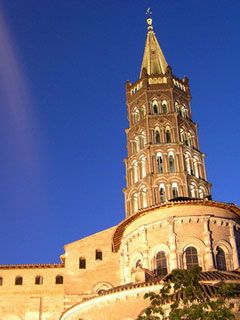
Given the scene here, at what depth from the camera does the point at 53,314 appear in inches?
1603

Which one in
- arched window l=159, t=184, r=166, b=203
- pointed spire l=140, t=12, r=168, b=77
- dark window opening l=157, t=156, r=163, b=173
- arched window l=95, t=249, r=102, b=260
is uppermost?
pointed spire l=140, t=12, r=168, b=77

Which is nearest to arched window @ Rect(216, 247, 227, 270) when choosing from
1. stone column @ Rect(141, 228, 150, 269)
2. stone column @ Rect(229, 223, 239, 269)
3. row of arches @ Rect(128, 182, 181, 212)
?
stone column @ Rect(229, 223, 239, 269)

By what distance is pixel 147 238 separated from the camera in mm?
36688

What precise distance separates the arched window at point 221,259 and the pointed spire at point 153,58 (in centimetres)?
2676

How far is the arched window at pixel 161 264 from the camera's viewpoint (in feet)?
115

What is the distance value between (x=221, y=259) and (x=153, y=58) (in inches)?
1180

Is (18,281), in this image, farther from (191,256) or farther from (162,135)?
(162,135)

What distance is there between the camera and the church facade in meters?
33.1

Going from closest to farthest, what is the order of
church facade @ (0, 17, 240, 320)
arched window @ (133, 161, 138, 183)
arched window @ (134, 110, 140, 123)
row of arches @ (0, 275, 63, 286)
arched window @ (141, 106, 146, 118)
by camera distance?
church facade @ (0, 17, 240, 320) < row of arches @ (0, 275, 63, 286) < arched window @ (133, 161, 138, 183) < arched window @ (141, 106, 146, 118) < arched window @ (134, 110, 140, 123)

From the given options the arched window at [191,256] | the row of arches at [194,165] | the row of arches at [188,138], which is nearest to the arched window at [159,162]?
the row of arches at [194,165]

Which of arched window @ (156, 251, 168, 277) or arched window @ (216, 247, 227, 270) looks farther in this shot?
arched window @ (156, 251, 168, 277)

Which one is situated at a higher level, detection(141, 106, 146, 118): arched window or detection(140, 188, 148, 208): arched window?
detection(141, 106, 146, 118): arched window

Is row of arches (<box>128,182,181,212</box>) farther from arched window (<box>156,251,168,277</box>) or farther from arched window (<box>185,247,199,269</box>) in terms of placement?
arched window (<box>185,247,199,269</box>)

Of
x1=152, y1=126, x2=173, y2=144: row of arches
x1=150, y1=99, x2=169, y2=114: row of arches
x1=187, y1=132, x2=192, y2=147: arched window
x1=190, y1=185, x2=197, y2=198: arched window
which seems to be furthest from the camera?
x1=150, y1=99, x2=169, y2=114: row of arches
